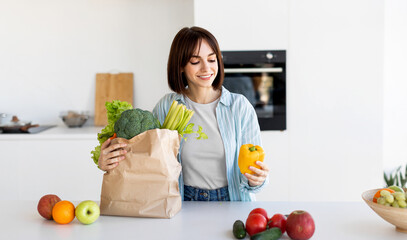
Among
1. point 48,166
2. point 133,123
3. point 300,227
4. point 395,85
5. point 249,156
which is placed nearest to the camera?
point 300,227

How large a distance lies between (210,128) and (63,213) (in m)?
0.69

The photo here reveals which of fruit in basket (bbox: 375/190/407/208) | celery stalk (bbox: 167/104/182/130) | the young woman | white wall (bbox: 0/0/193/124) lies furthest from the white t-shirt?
white wall (bbox: 0/0/193/124)

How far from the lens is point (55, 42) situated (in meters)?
3.78

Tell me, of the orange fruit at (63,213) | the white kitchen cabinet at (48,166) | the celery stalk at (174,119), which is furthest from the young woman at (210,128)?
the white kitchen cabinet at (48,166)

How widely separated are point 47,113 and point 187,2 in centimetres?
148

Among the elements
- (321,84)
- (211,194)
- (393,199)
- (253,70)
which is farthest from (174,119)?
(321,84)

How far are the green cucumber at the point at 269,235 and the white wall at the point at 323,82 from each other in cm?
192

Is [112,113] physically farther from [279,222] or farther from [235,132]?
[279,222]

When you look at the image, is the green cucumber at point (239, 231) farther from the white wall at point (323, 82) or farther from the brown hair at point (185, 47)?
the white wall at point (323, 82)

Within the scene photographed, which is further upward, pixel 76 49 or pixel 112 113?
pixel 76 49

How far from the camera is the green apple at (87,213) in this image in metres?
1.46

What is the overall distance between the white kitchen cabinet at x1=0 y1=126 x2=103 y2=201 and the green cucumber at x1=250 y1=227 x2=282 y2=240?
2161 mm

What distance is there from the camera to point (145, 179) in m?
1.50

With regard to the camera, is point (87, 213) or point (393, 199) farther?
point (87, 213)
